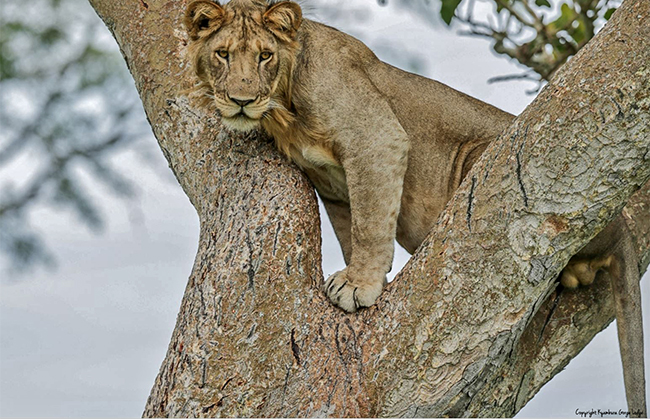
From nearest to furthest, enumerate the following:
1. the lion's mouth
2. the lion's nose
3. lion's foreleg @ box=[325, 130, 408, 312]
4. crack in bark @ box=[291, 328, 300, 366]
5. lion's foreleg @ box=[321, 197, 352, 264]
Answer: crack in bark @ box=[291, 328, 300, 366] → the lion's nose → the lion's mouth → lion's foreleg @ box=[325, 130, 408, 312] → lion's foreleg @ box=[321, 197, 352, 264]

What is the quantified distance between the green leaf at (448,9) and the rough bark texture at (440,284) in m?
1.42

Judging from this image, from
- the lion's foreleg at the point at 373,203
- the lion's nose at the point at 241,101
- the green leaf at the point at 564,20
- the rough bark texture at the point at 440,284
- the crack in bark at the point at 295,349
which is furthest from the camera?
the green leaf at the point at 564,20

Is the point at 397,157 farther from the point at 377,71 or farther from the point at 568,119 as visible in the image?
the point at 568,119

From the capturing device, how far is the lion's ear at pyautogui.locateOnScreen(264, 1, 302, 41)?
3.67m

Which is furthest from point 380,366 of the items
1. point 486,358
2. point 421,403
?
point 486,358

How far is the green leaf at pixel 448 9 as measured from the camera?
15.1 ft

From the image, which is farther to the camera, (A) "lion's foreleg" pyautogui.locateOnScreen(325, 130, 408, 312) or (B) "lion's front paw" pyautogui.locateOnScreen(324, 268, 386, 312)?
(A) "lion's foreleg" pyautogui.locateOnScreen(325, 130, 408, 312)

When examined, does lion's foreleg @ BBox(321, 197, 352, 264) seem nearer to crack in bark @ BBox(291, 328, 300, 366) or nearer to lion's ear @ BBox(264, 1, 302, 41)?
lion's ear @ BBox(264, 1, 302, 41)

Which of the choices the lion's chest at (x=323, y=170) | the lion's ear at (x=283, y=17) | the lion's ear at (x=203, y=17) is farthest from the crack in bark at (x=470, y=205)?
the lion's ear at (x=203, y=17)

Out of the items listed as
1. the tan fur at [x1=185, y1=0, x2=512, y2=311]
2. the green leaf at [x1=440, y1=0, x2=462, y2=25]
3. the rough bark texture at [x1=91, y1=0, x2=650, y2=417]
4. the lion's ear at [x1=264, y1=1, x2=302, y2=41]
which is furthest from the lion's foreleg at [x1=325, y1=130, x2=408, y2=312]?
the green leaf at [x1=440, y1=0, x2=462, y2=25]

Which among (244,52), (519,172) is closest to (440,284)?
(519,172)

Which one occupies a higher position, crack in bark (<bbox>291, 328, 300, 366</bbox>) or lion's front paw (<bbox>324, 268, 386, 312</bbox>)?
lion's front paw (<bbox>324, 268, 386, 312</bbox>)

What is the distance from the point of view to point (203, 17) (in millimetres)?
3732

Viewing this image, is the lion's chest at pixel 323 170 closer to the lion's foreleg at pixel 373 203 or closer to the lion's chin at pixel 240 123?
the lion's foreleg at pixel 373 203
